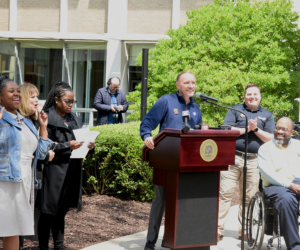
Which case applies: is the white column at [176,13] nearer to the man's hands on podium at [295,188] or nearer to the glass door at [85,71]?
the glass door at [85,71]

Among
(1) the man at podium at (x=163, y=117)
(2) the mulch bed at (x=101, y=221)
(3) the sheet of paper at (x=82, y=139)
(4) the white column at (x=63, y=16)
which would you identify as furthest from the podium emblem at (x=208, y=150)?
(4) the white column at (x=63, y=16)

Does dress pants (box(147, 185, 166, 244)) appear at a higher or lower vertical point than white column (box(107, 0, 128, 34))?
lower

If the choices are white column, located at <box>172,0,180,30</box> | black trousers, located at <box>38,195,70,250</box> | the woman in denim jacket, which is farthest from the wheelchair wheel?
white column, located at <box>172,0,180,30</box>

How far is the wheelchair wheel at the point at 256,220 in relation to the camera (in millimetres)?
5688

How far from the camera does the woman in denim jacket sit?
14.3ft

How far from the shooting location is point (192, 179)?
16.5 ft

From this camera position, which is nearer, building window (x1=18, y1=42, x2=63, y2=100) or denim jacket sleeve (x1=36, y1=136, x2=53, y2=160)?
denim jacket sleeve (x1=36, y1=136, x2=53, y2=160)

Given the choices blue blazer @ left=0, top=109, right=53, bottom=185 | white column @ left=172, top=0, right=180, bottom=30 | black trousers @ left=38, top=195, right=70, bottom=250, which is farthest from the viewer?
white column @ left=172, top=0, right=180, bottom=30

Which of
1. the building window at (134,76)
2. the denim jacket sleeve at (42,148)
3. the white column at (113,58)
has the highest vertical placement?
the white column at (113,58)

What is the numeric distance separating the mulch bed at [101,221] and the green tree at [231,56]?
4.27 metres

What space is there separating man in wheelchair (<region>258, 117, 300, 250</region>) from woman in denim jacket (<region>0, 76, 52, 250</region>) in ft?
9.30

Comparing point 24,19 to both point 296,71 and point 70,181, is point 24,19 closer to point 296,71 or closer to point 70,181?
point 296,71

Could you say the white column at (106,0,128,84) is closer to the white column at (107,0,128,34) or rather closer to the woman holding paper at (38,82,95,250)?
the white column at (107,0,128,34)

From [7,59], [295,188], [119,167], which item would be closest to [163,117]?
[295,188]
